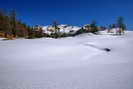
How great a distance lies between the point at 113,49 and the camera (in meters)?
4.02

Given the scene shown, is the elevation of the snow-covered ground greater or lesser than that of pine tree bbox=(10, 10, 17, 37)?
lesser

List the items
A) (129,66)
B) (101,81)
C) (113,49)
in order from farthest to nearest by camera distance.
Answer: (113,49) → (129,66) → (101,81)

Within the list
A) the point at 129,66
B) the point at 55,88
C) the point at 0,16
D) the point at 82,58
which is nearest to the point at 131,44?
the point at 129,66

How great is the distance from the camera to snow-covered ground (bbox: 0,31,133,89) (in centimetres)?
229

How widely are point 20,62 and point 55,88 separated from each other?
1.22 metres

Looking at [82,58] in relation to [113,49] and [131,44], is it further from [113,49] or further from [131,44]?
[131,44]

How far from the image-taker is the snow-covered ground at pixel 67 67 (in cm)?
229

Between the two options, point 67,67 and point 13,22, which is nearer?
point 67,67

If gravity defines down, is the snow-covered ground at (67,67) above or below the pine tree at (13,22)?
below

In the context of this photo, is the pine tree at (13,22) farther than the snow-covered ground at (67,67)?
Yes

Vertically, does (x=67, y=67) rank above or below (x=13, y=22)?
below

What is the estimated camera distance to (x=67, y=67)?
292cm

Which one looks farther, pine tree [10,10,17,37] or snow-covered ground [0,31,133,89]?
pine tree [10,10,17,37]

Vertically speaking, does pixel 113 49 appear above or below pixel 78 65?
above
